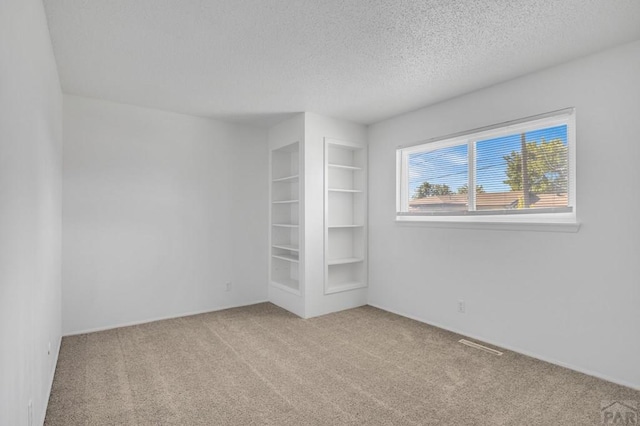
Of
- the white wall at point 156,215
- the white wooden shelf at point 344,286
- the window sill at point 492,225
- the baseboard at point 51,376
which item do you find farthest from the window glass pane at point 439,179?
the baseboard at point 51,376

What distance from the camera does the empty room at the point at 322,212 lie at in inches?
81.7

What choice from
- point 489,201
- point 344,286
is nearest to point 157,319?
point 344,286

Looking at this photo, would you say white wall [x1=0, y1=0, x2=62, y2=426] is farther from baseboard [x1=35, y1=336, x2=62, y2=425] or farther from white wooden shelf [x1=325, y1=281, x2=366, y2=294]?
white wooden shelf [x1=325, y1=281, x2=366, y2=294]

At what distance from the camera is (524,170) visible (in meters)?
3.10

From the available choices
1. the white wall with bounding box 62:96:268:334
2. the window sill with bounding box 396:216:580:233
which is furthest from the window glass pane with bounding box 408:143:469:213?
the white wall with bounding box 62:96:268:334

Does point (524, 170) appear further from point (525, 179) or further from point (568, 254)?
point (568, 254)

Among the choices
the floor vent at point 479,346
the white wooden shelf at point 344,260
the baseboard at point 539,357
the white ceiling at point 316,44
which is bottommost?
the floor vent at point 479,346

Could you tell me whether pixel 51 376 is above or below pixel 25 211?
below

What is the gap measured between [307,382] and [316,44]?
2524 mm

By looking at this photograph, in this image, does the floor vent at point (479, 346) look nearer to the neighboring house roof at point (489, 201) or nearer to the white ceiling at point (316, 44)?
the neighboring house roof at point (489, 201)

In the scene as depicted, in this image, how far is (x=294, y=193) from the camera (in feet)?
16.2

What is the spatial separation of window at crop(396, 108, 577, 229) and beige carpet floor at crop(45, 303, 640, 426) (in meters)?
1.32

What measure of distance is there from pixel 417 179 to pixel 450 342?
1.90 meters

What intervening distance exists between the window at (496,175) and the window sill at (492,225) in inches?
1.6
